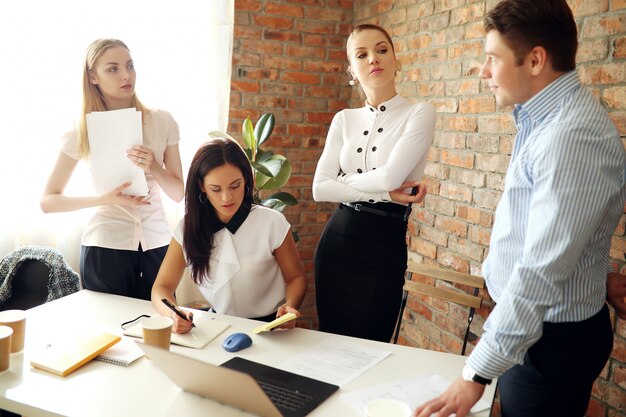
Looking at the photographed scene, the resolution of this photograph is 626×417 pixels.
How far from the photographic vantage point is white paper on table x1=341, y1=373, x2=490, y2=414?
1.33 meters

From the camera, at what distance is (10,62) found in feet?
9.08

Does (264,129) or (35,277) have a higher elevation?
(264,129)

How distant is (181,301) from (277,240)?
1.54 meters

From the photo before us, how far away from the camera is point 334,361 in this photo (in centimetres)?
155

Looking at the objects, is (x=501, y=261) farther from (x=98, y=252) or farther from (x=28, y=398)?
(x=98, y=252)

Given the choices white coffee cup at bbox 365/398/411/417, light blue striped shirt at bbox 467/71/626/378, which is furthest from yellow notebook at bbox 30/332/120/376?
light blue striped shirt at bbox 467/71/626/378

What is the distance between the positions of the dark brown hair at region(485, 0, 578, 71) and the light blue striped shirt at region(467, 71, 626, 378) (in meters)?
0.05

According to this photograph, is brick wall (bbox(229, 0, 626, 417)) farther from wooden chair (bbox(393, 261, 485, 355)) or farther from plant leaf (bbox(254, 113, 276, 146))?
plant leaf (bbox(254, 113, 276, 146))

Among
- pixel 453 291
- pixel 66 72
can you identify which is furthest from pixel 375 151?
pixel 66 72

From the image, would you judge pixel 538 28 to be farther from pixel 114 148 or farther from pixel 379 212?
pixel 114 148

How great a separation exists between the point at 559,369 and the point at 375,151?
1144 millimetres

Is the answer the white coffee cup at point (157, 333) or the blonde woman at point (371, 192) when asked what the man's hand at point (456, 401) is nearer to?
the white coffee cup at point (157, 333)

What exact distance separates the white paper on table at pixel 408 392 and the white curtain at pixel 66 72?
194 centimetres

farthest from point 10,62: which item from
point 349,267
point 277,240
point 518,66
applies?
point 518,66
